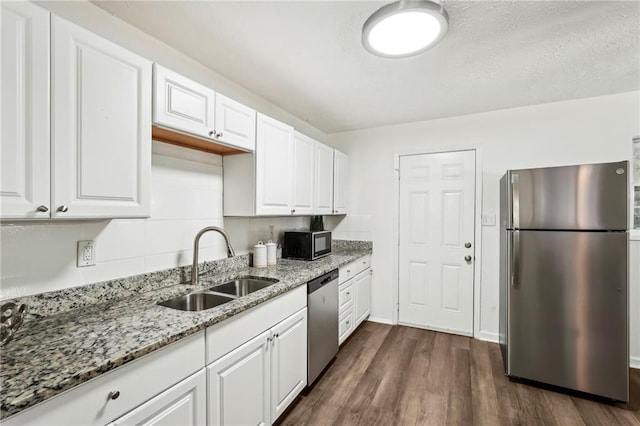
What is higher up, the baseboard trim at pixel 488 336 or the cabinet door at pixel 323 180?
the cabinet door at pixel 323 180

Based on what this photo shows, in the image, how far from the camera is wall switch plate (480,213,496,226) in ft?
9.55

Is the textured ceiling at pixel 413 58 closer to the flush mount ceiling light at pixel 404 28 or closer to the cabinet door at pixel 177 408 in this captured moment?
the flush mount ceiling light at pixel 404 28

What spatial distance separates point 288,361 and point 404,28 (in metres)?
2.03

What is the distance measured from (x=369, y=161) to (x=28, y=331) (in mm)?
3192

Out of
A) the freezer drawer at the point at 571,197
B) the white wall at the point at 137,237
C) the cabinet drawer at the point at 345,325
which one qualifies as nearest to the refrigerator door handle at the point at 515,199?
the freezer drawer at the point at 571,197

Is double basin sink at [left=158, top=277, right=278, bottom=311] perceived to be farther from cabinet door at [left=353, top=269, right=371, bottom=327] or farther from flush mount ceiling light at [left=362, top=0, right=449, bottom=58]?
flush mount ceiling light at [left=362, top=0, right=449, bottom=58]

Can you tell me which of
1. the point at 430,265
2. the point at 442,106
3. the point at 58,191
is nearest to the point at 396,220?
the point at 430,265

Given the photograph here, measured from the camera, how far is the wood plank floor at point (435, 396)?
1867mm

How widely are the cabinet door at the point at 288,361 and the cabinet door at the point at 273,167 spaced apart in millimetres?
832

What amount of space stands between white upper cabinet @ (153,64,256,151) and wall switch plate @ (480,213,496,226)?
2417 millimetres

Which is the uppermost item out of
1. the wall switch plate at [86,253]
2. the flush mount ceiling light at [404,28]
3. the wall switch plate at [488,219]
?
the flush mount ceiling light at [404,28]

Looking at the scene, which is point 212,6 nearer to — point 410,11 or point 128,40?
point 128,40

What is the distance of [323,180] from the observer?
120 inches

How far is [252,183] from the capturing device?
210 cm
